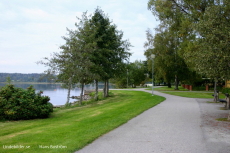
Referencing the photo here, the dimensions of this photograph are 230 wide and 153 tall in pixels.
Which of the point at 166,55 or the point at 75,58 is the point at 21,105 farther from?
the point at 166,55

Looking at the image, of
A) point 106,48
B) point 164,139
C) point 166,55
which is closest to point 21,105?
point 164,139

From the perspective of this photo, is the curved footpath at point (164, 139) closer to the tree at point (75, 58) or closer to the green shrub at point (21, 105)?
the green shrub at point (21, 105)

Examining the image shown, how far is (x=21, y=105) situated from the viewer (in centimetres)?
1104

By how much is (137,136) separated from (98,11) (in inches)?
707

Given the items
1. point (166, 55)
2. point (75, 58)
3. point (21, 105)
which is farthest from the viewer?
point (166, 55)

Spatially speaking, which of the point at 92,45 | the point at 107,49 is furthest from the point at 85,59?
the point at 107,49

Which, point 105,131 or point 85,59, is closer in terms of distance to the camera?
point 105,131

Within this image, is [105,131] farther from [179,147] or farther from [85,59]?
[85,59]

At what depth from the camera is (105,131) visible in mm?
7312

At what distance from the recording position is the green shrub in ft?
35.6

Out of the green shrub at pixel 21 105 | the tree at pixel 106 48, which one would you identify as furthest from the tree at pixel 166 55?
the green shrub at pixel 21 105

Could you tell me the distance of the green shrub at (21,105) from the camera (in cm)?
1084

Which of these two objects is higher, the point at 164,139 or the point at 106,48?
the point at 106,48

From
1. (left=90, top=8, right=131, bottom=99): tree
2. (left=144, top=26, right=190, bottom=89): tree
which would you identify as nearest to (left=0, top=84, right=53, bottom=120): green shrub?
(left=90, top=8, right=131, bottom=99): tree
